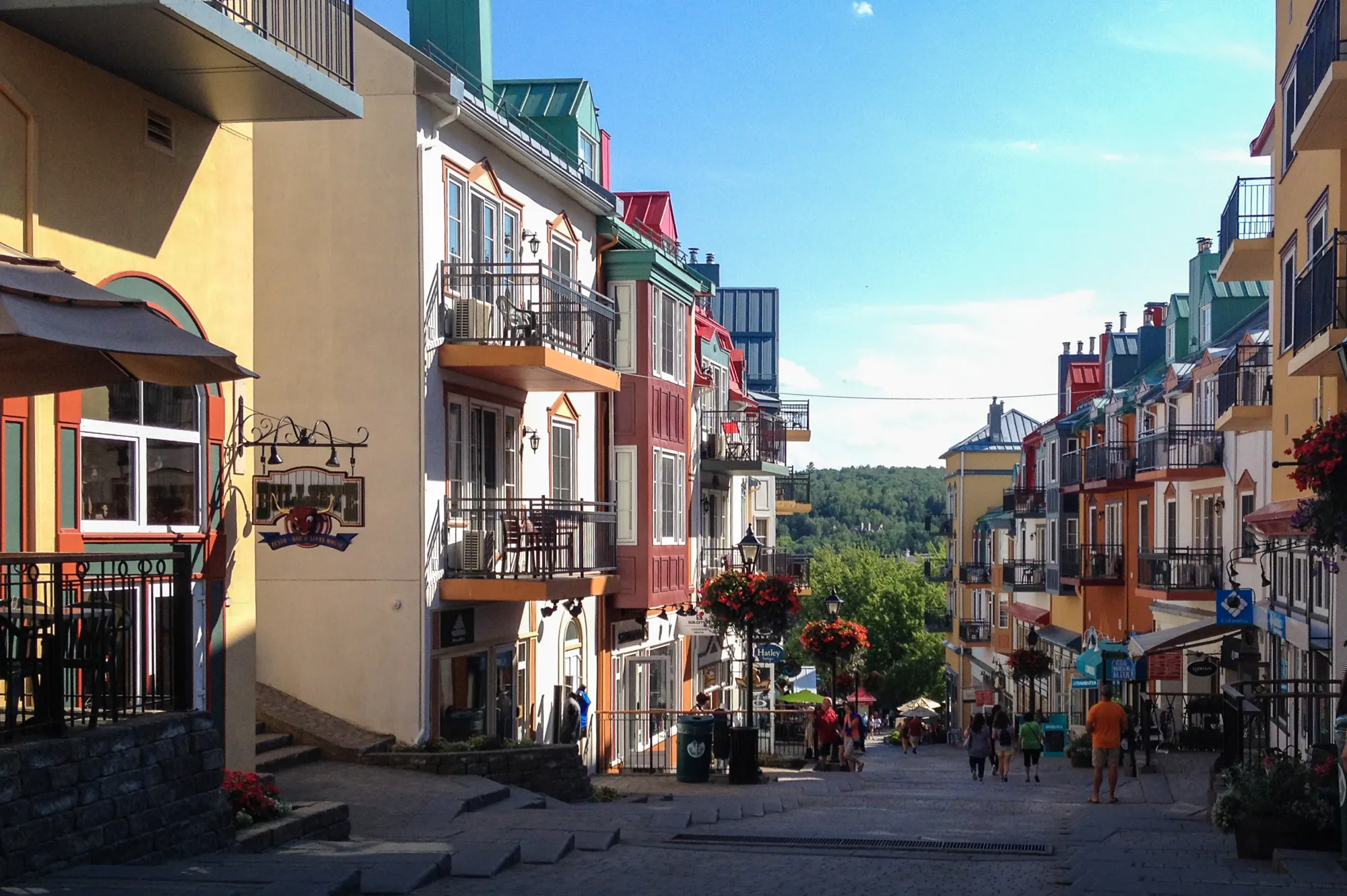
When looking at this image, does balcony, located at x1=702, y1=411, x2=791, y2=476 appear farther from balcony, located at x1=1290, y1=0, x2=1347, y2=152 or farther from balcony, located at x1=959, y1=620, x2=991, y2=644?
balcony, located at x1=959, y1=620, x2=991, y2=644

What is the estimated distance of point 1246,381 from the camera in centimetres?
2570

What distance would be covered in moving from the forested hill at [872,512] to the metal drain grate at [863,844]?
16079 cm

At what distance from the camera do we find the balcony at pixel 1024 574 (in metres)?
53.6

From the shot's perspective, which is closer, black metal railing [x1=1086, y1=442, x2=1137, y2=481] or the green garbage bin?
the green garbage bin

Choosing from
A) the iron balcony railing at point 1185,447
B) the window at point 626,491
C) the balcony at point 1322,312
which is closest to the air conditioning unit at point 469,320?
the window at point 626,491

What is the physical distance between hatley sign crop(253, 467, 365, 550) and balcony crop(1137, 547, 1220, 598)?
22.4m

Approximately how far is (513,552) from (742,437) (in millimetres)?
16865

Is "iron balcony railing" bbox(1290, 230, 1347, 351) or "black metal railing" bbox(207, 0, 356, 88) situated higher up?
"black metal railing" bbox(207, 0, 356, 88)

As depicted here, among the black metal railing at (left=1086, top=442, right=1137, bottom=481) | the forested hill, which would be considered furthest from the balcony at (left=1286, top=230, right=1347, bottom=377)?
the forested hill

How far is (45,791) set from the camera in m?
8.92

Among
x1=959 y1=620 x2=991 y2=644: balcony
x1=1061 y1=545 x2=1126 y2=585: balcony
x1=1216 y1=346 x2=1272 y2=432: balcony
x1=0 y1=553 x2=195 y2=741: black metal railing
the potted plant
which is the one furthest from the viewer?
x1=959 y1=620 x2=991 y2=644: balcony

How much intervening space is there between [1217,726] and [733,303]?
3253cm

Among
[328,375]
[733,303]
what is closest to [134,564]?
[328,375]

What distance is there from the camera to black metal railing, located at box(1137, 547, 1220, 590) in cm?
3353
